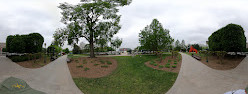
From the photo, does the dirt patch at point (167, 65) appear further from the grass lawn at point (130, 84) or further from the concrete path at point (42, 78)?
the concrete path at point (42, 78)

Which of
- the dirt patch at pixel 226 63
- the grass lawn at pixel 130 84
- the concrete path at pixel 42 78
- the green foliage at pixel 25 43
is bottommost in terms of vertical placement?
the grass lawn at pixel 130 84

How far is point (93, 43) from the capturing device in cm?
1148

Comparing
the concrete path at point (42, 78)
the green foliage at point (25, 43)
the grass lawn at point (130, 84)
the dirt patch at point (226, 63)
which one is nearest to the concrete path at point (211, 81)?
the dirt patch at point (226, 63)

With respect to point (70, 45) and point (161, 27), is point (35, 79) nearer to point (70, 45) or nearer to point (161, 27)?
point (70, 45)

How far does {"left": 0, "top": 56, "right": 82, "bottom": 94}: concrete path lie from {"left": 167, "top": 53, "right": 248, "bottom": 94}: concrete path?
511 centimetres

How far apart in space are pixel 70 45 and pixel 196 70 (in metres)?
11.7

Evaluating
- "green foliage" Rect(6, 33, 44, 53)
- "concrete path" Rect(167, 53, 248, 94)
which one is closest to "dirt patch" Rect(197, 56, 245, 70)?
"concrete path" Rect(167, 53, 248, 94)

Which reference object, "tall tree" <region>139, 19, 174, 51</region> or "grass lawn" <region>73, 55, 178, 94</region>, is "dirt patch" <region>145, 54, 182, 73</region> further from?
"tall tree" <region>139, 19, 174, 51</region>

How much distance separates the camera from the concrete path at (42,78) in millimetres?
4718

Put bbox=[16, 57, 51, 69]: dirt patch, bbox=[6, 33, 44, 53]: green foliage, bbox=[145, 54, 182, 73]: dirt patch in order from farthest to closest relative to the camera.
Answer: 1. bbox=[145, 54, 182, 73]: dirt patch
2. bbox=[6, 33, 44, 53]: green foliage
3. bbox=[16, 57, 51, 69]: dirt patch

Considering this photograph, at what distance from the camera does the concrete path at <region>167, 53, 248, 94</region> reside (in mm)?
4590

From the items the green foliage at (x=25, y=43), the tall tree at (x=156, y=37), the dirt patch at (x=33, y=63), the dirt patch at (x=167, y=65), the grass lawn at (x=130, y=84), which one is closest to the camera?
A: the grass lawn at (x=130, y=84)

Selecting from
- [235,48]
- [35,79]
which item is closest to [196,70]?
[235,48]

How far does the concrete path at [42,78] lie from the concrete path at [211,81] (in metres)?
5.11
